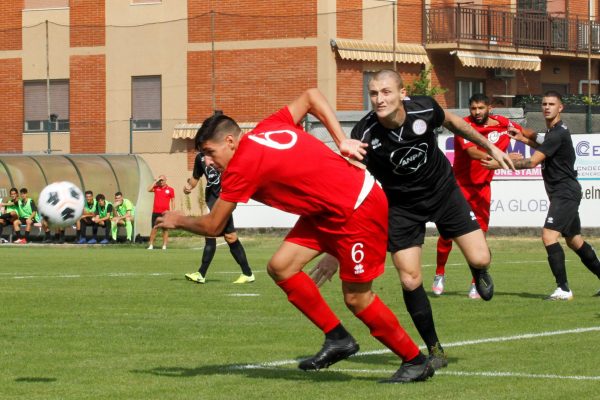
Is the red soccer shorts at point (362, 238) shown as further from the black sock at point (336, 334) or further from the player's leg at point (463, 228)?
the player's leg at point (463, 228)

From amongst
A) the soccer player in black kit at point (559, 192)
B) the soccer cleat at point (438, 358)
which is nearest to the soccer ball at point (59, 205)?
the soccer player in black kit at point (559, 192)

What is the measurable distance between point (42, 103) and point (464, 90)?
544 inches

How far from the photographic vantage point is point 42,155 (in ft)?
124

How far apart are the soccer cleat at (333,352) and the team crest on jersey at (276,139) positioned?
4.72 feet

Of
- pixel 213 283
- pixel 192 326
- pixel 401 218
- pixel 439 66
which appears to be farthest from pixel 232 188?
pixel 439 66

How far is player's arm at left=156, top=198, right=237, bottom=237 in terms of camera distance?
8.17 meters

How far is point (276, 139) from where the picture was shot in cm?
831

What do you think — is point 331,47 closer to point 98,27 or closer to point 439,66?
A: point 439,66

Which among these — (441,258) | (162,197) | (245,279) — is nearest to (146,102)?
(162,197)

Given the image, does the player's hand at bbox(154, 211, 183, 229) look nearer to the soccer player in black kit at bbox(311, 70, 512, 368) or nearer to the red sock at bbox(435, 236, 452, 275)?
the soccer player in black kit at bbox(311, 70, 512, 368)

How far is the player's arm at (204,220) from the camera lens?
817 cm

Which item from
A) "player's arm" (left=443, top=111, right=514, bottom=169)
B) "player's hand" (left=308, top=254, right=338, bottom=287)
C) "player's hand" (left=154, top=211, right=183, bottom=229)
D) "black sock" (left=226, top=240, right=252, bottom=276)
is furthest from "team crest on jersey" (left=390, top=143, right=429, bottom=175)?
"black sock" (left=226, top=240, right=252, bottom=276)

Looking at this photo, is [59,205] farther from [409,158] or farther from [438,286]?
[409,158]

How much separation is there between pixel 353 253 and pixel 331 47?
3212 centimetres
